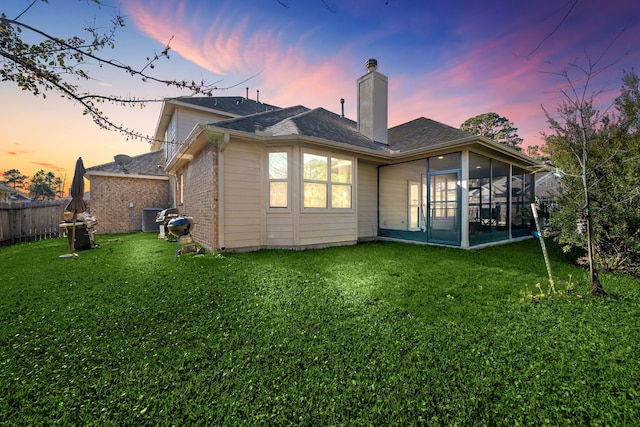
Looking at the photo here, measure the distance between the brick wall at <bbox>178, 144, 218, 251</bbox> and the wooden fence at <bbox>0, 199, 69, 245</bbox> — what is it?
561cm

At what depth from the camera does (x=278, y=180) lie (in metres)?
6.69

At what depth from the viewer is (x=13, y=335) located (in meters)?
2.37

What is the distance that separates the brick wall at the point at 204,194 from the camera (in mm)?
6039

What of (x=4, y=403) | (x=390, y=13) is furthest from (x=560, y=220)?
(x=4, y=403)

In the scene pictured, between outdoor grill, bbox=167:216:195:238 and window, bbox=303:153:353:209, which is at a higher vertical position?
window, bbox=303:153:353:209

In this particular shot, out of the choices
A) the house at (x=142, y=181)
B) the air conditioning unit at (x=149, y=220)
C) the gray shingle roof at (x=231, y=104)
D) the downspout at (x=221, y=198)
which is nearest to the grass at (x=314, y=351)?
the downspout at (x=221, y=198)

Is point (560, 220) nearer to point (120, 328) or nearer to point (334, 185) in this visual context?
point (334, 185)

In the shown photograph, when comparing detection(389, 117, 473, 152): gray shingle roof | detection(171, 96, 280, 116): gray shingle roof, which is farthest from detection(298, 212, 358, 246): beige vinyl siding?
detection(171, 96, 280, 116): gray shingle roof

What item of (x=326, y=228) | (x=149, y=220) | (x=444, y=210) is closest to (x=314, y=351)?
(x=326, y=228)

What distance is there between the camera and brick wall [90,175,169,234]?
11.3 m

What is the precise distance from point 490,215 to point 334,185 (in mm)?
5285

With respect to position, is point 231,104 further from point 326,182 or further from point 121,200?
point 326,182

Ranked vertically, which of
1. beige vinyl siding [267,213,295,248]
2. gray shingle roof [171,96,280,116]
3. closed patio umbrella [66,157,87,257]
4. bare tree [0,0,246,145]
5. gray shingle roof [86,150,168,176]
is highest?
gray shingle roof [171,96,280,116]

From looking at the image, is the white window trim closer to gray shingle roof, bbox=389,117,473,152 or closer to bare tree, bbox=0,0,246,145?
gray shingle roof, bbox=389,117,473,152
